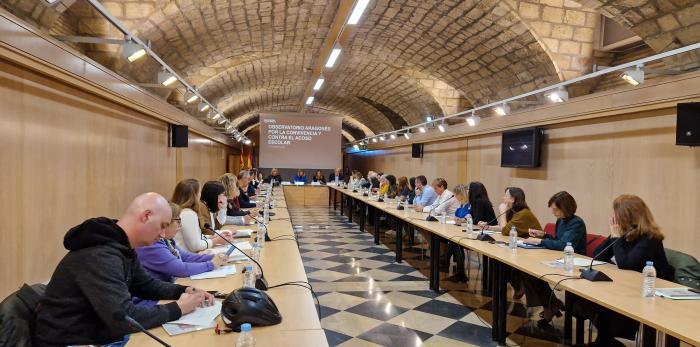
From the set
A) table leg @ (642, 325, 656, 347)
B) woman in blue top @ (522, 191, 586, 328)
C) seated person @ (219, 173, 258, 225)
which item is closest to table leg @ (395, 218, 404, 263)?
seated person @ (219, 173, 258, 225)

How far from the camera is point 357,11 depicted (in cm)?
533

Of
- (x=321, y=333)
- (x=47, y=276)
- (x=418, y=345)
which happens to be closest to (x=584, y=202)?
(x=418, y=345)

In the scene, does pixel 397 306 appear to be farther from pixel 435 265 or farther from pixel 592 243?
pixel 592 243

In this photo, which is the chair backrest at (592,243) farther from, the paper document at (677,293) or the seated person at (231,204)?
the seated person at (231,204)

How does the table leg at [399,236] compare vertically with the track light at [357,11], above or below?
below

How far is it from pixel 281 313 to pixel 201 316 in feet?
1.13

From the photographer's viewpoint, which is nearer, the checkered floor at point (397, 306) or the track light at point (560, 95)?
the checkered floor at point (397, 306)

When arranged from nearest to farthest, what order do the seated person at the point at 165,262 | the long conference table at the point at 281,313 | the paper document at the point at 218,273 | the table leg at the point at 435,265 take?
1. the long conference table at the point at 281,313
2. the seated person at the point at 165,262
3. the paper document at the point at 218,273
4. the table leg at the point at 435,265

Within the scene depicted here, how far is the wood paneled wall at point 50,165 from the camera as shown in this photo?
2.79m

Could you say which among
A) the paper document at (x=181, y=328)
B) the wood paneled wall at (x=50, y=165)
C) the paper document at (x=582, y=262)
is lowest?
the paper document at (x=181, y=328)

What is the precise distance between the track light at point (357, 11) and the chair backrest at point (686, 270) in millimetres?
Result: 3651

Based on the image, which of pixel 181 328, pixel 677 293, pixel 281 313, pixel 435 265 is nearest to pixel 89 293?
pixel 181 328

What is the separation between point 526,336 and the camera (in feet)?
11.6

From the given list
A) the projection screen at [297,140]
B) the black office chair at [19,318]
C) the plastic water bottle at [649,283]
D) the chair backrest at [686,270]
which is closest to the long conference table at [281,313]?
the black office chair at [19,318]
